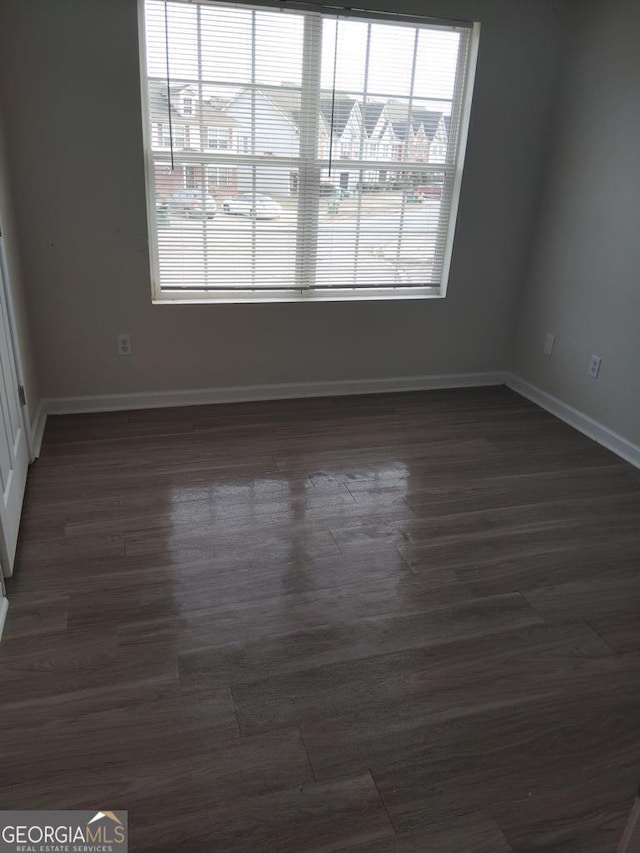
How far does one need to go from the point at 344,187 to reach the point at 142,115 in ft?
3.76

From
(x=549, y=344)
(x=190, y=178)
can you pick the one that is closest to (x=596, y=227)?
(x=549, y=344)

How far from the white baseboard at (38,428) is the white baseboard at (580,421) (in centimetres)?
295

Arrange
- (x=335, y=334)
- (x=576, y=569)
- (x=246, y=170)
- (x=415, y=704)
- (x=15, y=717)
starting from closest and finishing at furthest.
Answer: (x=15, y=717) < (x=415, y=704) < (x=576, y=569) < (x=246, y=170) < (x=335, y=334)

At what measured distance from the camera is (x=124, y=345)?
3.49m

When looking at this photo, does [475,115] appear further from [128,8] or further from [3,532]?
[3,532]

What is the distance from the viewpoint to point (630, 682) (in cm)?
187

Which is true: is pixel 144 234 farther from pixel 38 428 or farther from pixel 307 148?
pixel 38 428

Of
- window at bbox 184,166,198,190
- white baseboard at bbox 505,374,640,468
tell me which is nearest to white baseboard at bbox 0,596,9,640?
window at bbox 184,166,198,190

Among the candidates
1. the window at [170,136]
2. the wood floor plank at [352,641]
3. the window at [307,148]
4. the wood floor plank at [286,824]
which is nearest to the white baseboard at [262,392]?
the window at [307,148]

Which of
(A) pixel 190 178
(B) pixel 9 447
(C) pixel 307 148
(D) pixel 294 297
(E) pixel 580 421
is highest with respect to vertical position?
(C) pixel 307 148

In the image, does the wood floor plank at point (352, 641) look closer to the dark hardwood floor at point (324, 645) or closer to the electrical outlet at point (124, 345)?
the dark hardwood floor at point (324, 645)

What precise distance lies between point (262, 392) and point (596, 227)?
6.97 ft

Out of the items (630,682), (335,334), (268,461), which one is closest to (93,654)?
(268,461)

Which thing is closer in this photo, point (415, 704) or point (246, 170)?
point (415, 704)
